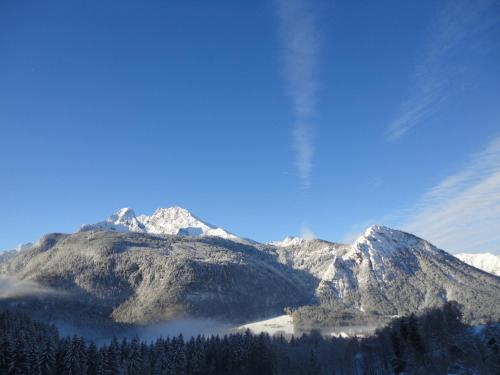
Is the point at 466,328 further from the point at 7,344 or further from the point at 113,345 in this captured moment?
the point at 7,344

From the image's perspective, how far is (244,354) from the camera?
149 m

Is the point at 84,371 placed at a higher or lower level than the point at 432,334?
lower

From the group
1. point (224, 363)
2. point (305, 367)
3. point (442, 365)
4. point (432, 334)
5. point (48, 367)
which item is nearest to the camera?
point (48, 367)

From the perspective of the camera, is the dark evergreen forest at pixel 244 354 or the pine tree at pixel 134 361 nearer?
the dark evergreen forest at pixel 244 354

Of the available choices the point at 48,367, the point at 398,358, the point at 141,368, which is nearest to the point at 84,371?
the point at 48,367

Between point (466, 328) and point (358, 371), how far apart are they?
2049 inches

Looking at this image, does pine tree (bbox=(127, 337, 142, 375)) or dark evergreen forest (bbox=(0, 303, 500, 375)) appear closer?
dark evergreen forest (bbox=(0, 303, 500, 375))

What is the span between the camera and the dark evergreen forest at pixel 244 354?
103438 mm

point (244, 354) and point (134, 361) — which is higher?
point (244, 354)

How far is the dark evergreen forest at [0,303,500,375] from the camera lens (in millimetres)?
103438

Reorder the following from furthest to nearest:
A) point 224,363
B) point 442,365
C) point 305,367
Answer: point 305,367 < point 224,363 < point 442,365

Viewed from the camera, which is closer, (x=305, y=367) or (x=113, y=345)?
(x=113, y=345)

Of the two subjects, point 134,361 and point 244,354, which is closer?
point 134,361

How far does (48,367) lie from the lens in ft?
341
